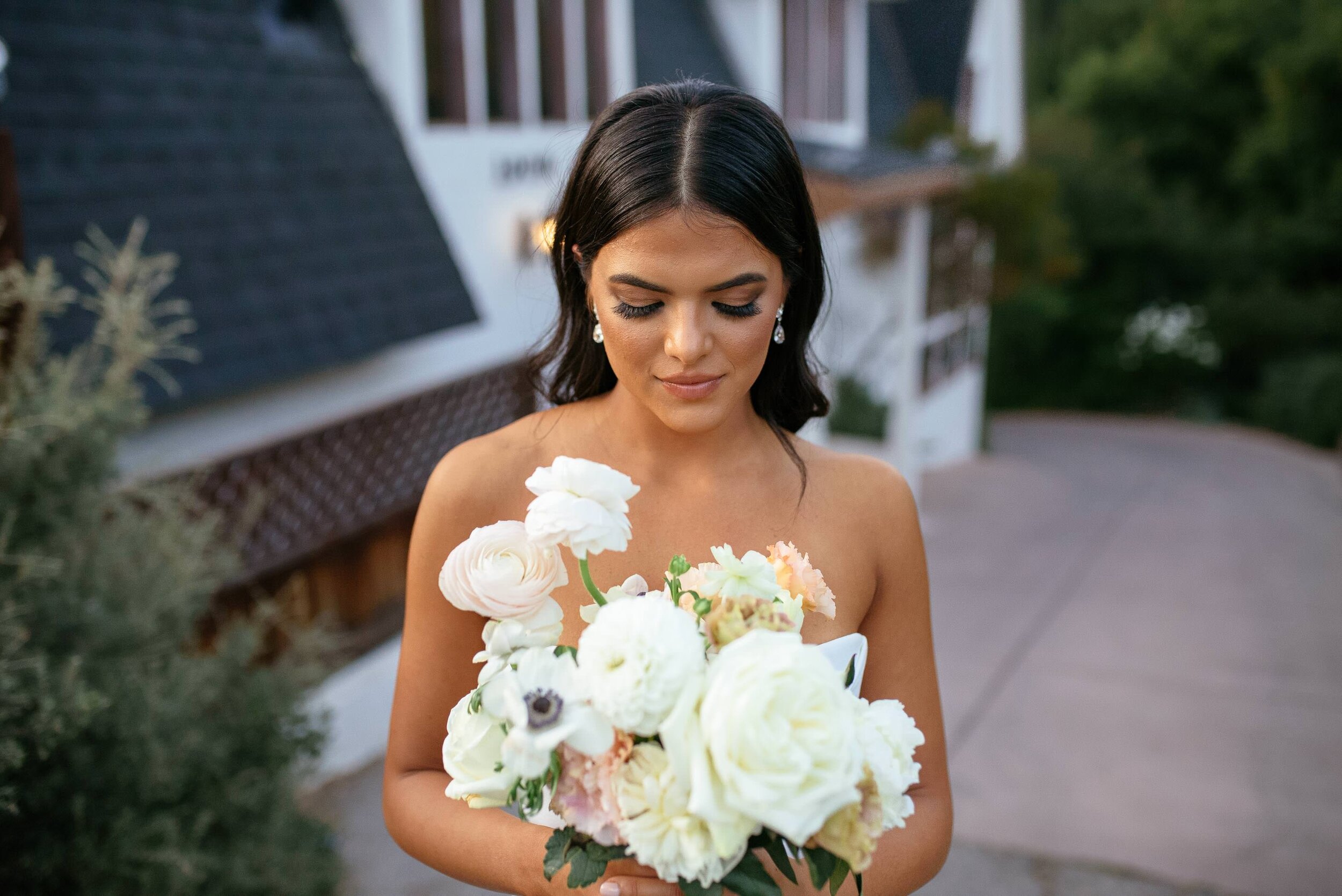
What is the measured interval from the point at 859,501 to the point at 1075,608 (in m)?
6.04

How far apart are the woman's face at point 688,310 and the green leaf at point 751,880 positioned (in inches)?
23.2

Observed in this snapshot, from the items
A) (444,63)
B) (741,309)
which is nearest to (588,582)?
(741,309)

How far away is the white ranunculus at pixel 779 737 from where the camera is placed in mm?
982

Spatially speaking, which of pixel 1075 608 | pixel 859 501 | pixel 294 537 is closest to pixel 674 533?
pixel 859 501

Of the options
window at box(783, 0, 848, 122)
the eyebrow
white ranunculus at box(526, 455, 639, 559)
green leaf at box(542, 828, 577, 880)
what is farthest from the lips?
window at box(783, 0, 848, 122)

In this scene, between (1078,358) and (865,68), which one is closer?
(865,68)

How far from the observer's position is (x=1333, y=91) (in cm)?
1933

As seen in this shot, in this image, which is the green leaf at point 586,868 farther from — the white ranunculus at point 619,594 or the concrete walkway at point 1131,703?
the concrete walkway at point 1131,703

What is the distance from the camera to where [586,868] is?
1.16 m

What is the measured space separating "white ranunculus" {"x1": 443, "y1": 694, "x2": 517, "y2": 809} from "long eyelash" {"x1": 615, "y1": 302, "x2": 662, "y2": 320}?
1.83 feet

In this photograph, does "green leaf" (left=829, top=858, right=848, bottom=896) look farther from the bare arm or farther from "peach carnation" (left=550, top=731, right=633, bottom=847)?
the bare arm

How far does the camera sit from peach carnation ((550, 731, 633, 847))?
3.54ft

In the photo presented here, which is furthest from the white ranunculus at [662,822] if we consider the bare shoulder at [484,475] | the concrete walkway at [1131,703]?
the concrete walkway at [1131,703]

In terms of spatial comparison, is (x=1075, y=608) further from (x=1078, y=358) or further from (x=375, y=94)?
(x=1078, y=358)
